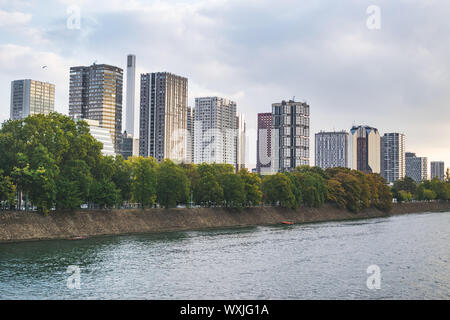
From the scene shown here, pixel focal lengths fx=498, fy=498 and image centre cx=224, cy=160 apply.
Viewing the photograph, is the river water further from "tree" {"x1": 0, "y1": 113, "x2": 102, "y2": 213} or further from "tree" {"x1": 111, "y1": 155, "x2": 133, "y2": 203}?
"tree" {"x1": 111, "y1": 155, "x2": 133, "y2": 203}

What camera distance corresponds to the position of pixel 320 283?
170 ft

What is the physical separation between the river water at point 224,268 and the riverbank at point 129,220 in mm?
4256

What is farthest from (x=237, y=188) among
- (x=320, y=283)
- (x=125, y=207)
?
(x=320, y=283)

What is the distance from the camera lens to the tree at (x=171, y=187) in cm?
11200

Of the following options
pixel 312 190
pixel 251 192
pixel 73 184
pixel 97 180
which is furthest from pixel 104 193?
pixel 312 190

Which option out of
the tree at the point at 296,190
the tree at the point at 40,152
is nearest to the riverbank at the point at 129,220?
the tree at the point at 296,190

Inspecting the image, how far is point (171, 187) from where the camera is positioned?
113 meters

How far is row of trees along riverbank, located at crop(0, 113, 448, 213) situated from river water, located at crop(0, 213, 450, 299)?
10.8 meters

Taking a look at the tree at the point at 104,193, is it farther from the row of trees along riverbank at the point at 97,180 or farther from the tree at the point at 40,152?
the tree at the point at 40,152

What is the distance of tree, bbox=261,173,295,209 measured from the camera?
141 metres

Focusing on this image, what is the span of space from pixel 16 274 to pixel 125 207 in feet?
186
